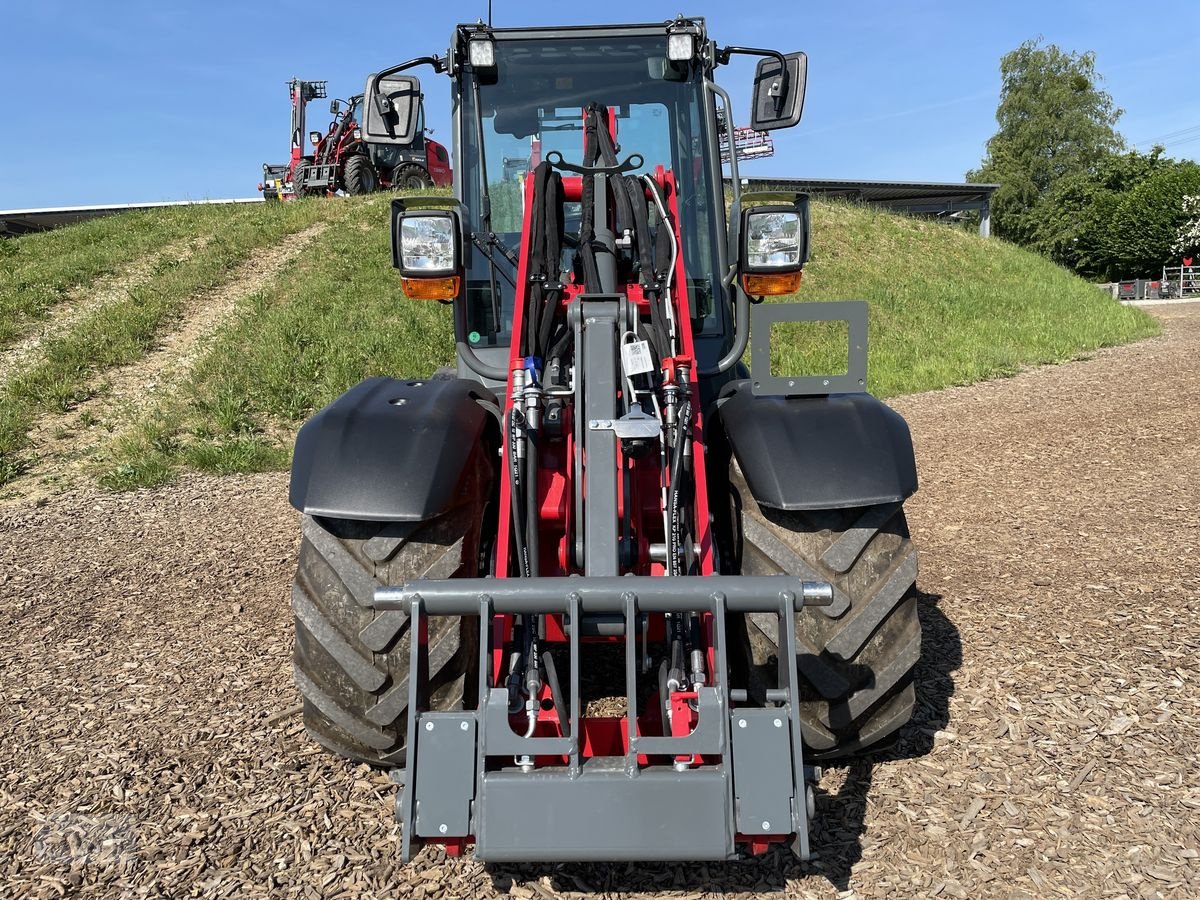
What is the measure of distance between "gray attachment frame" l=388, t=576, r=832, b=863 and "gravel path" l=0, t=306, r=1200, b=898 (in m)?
0.51

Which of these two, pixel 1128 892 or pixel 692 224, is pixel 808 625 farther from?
pixel 692 224

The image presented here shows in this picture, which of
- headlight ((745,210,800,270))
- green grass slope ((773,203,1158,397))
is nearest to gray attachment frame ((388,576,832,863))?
headlight ((745,210,800,270))

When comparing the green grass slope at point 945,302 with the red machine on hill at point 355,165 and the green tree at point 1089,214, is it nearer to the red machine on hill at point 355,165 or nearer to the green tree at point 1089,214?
the red machine on hill at point 355,165

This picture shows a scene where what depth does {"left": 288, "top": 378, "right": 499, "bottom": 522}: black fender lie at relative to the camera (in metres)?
2.59

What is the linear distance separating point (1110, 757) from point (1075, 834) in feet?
1.67

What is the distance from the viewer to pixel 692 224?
13.0 ft

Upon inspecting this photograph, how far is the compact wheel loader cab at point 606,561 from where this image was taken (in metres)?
2.13

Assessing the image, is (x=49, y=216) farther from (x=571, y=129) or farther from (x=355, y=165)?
(x=571, y=129)

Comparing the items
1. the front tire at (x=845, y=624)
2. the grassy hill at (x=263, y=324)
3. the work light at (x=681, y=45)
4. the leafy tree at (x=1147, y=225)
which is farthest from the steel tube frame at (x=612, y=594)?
the leafy tree at (x=1147, y=225)

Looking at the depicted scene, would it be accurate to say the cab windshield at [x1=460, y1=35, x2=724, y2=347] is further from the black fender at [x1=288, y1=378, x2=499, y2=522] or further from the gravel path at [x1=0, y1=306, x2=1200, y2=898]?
the gravel path at [x1=0, y1=306, x2=1200, y2=898]

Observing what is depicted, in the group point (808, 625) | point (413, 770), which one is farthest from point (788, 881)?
point (413, 770)

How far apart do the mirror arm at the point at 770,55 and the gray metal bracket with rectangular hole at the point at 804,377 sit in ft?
4.44

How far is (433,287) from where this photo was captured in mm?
3510

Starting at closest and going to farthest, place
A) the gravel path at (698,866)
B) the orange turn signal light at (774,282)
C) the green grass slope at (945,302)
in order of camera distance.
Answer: the gravel path at (698,866), the orange turn signal light at (774,282), the green grass slope at (945,302)
